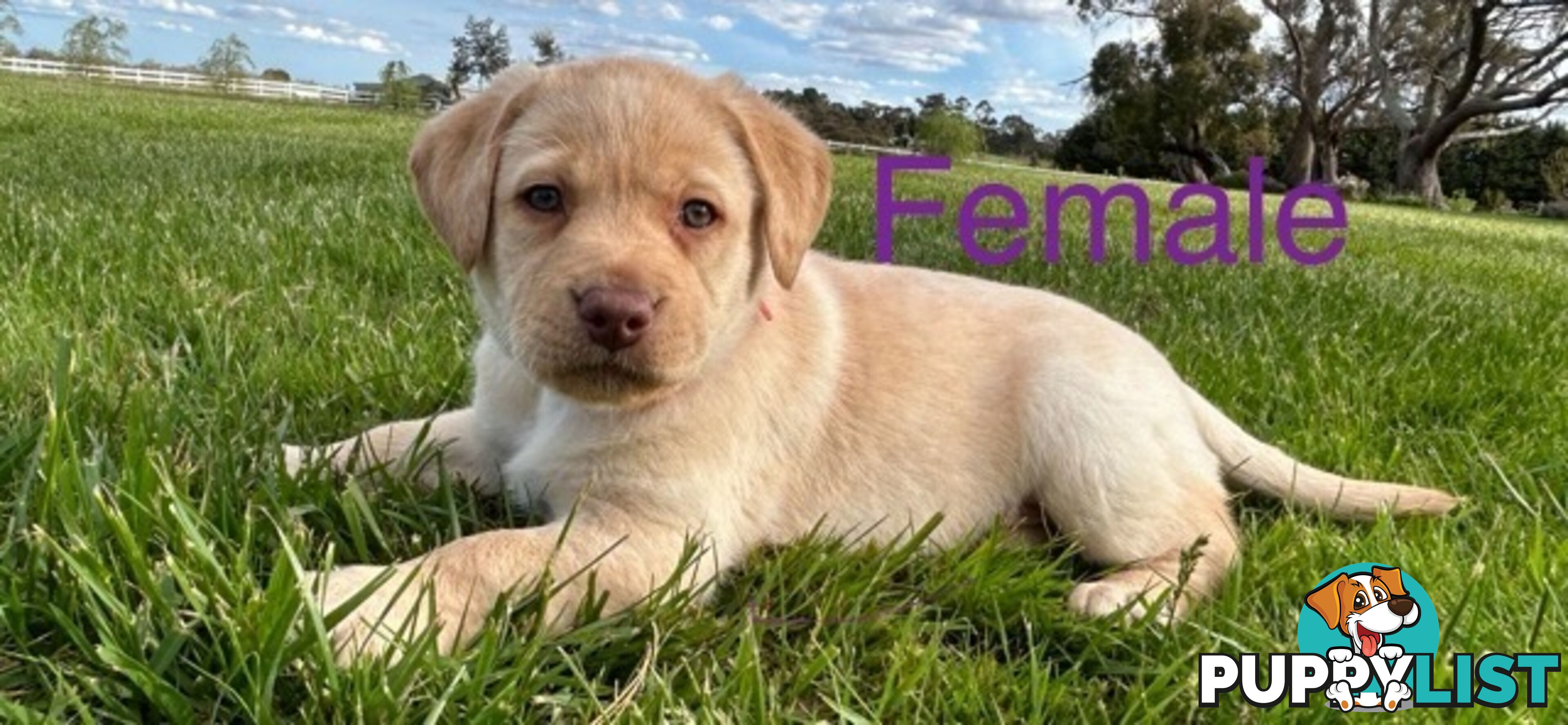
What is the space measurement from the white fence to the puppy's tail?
42522mm

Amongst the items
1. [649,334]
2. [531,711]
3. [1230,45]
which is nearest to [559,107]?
[649,334]

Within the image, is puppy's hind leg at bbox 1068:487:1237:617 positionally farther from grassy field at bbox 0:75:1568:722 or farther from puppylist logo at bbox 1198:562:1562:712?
puppylist logo at bbox 1198:562:1562:712

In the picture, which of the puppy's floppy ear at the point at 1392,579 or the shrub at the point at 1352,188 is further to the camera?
the shrub at the point at 1352,188

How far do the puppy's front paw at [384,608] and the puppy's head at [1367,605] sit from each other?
4.98 ft

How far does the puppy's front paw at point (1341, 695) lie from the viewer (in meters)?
1.83

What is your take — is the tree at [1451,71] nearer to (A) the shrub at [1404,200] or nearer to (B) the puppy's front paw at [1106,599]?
(A) the shrub at [1404,200]

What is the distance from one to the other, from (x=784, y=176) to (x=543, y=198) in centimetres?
50

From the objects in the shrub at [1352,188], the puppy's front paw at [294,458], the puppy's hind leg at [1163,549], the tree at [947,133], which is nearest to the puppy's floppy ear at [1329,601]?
the puppy's hind leg at [1163,549]

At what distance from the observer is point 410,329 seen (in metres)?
3.65

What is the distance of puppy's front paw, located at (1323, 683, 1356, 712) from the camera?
72.2 inches

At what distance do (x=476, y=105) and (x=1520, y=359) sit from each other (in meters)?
3.99

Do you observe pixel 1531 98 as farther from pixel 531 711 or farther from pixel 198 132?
pixel 531 711

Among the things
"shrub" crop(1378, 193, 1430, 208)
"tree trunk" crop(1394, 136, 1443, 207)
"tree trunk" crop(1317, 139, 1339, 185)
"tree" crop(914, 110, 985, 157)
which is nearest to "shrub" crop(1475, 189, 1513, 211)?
"tree trunk" crop(1394, 136, 1443, 207)

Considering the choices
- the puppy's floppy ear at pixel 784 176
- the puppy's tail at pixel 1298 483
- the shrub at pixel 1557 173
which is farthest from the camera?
the shrub at pixel 1557 173
